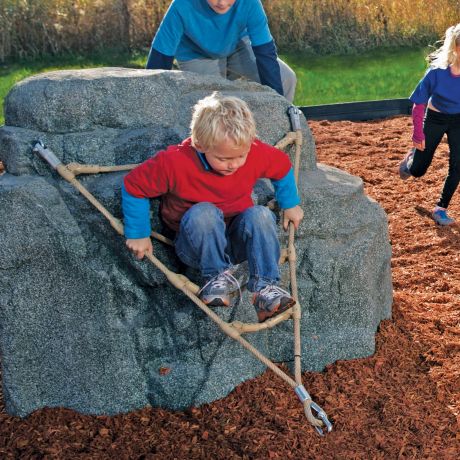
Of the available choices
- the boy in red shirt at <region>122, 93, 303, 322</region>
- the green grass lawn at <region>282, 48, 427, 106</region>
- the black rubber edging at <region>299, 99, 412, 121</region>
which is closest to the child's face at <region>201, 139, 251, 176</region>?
the boy in red shirt at <region>122, 93, 303, 322</region>

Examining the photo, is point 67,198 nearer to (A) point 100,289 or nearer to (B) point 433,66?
(A) point 100,289

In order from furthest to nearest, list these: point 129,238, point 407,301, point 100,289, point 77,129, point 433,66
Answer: point 433,66
point 407,301
point 77,129
point 100,289
point 129,238

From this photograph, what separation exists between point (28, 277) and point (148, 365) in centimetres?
66

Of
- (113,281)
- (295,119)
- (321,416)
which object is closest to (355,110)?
(295,119)

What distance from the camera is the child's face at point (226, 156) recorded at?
3.08 metres

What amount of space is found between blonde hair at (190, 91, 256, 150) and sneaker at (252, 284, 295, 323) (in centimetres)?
61

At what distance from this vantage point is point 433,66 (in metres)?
5.52

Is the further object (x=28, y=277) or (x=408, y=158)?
(x=408, y=158)

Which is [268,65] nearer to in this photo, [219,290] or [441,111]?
[441,111]

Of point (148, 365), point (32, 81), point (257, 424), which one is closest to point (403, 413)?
point (257, 424)

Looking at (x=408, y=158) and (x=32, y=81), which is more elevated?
(x=32, y=81)

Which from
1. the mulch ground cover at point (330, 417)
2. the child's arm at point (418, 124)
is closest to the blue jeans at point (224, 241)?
the mulch ground cover at point (330, 417)

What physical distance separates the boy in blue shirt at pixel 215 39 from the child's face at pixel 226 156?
5.38 ft

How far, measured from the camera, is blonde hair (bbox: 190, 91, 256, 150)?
3.06 m
